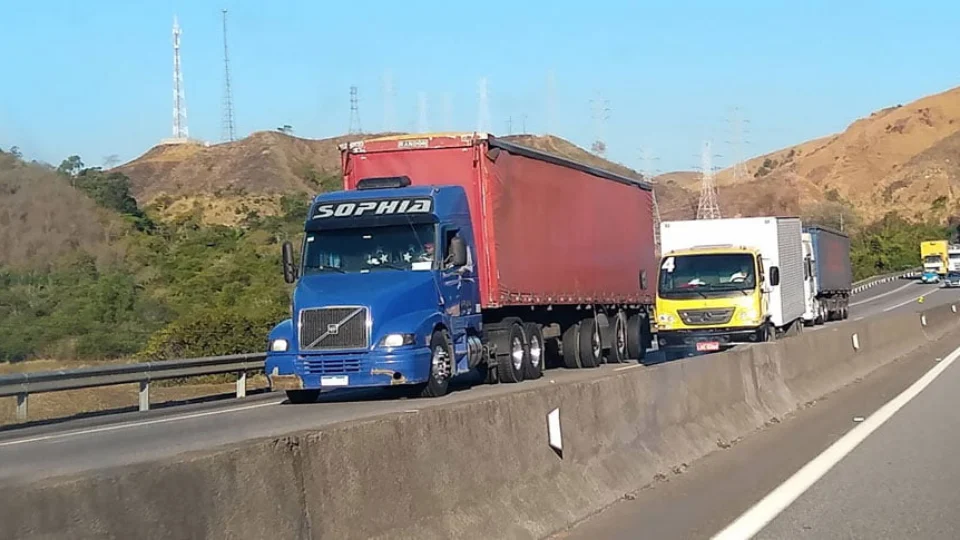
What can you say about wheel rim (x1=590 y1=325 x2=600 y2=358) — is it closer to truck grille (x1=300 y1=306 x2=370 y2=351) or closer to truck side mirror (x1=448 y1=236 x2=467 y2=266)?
truck side mirror (x1=448 y1=236 x2=467 y2=266)

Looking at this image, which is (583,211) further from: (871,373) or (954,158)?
(954,158)

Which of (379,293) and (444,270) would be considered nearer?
(379,293)

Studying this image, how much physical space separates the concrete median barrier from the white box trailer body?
53.9 ft

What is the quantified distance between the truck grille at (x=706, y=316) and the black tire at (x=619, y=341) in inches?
62.3

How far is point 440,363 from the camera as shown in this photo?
774 inches

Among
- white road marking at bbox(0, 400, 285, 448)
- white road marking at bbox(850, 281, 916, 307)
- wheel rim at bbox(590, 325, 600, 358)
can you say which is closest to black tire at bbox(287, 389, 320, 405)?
white road marking at bbox(0, 400, 285, 448)

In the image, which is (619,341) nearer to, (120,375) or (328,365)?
(328,365)

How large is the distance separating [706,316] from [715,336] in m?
0.48

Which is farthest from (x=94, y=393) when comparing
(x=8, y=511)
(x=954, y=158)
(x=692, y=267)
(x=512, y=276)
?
(x=954, y=158)

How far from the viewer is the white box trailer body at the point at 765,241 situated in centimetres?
3041

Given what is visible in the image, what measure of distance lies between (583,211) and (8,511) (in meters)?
23.4

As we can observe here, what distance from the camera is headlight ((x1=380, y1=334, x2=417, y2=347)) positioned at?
18641mm

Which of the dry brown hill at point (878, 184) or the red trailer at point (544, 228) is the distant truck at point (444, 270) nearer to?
the red trailer at point (544, 228)

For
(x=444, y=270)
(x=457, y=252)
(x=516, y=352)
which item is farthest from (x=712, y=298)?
(x=444, y=270)
